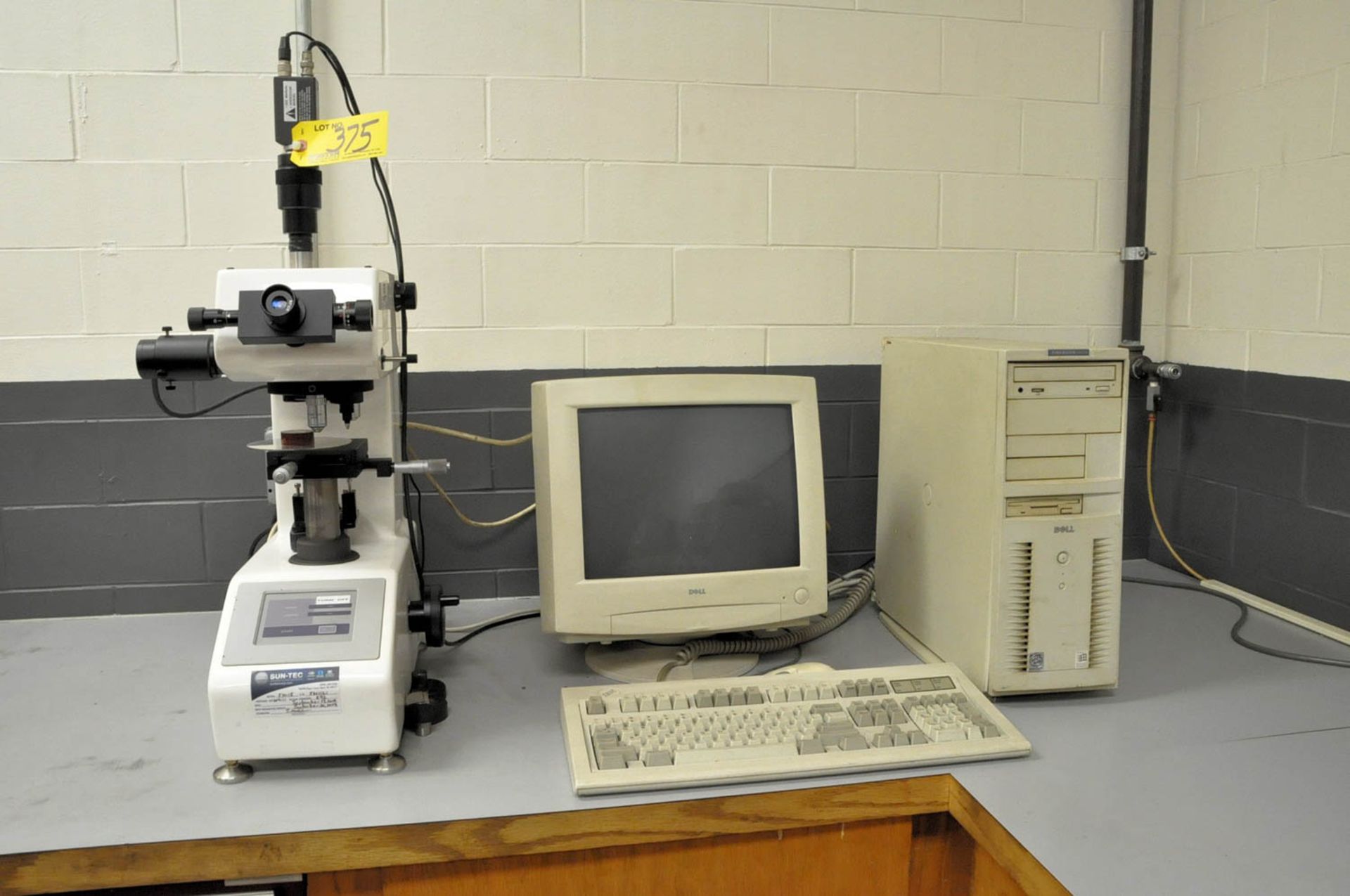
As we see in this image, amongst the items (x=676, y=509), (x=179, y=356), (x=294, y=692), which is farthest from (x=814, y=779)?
(x=179, y=356)

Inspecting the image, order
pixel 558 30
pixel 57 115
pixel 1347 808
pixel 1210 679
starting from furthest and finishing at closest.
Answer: pixel 558 30, pixel 57 115, pixel 1210 679, pixel 1347 808

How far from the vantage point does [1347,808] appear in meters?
1.10

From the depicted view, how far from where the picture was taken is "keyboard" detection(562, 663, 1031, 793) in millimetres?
1164

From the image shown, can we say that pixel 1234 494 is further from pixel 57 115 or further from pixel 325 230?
pixel 57 115

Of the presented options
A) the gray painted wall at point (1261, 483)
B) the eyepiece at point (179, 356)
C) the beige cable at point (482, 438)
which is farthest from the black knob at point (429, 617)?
the gray painted wall at point (1261, 483)

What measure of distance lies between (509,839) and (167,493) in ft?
3.56

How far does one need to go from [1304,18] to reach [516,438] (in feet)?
5.33

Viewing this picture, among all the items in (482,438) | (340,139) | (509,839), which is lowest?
(509,839)

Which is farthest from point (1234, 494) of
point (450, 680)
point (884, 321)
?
point (450, 680)

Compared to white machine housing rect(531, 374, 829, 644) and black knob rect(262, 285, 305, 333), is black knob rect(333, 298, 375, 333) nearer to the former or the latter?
black knob rect(262, 285, 305, 333)

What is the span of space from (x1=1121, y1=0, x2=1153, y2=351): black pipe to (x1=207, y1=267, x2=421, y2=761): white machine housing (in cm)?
155

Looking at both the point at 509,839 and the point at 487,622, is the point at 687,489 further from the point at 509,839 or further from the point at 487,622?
the point at 509,839

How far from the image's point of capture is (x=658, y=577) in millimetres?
1475

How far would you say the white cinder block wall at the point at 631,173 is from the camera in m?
1.74
